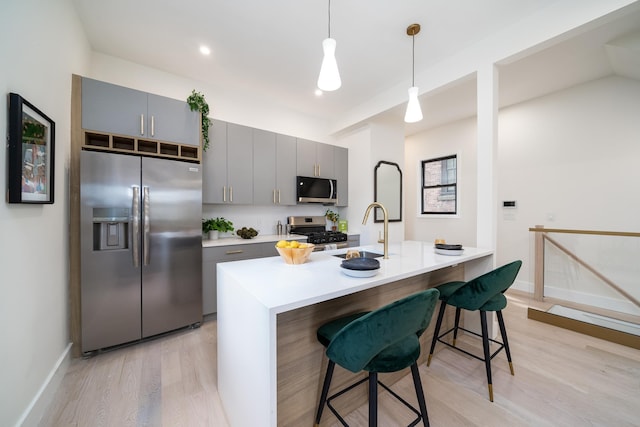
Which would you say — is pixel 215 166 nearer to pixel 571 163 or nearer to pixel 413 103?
pixel 413 103

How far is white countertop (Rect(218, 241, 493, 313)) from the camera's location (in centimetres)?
101

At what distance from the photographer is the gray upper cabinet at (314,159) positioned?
374 centimetres

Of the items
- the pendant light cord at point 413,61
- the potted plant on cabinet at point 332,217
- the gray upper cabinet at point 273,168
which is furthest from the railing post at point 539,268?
the gray upper cabinet at point 273,168

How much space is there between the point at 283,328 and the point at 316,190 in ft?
9.14

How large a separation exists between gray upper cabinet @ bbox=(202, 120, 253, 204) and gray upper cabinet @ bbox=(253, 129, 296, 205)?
87mm

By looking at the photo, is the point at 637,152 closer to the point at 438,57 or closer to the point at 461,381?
the point at 438,57

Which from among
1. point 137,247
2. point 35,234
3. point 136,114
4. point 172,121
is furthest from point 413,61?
point 35,234

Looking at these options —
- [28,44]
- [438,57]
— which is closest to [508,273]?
[438,57]

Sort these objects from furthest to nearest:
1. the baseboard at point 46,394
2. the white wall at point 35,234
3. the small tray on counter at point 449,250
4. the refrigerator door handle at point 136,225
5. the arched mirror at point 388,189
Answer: the arched mirror at point 388,189 → the refrigerator door handle at point 136,225 → the small tray on counter at point 449,250 → the baseboard at point 46,394 → the white wall at point 35,234

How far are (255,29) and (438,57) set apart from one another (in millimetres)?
1990

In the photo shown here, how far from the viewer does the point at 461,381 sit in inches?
70.4

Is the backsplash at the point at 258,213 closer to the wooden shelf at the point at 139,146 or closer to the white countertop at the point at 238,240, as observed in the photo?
the white countertop at the point at 238,240

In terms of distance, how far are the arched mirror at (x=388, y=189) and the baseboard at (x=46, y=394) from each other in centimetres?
378

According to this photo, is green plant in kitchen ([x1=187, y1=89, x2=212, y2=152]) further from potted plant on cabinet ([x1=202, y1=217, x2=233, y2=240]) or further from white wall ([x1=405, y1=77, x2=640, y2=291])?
white wall ([x1=405, y1=77, x2=640, y2=291])
